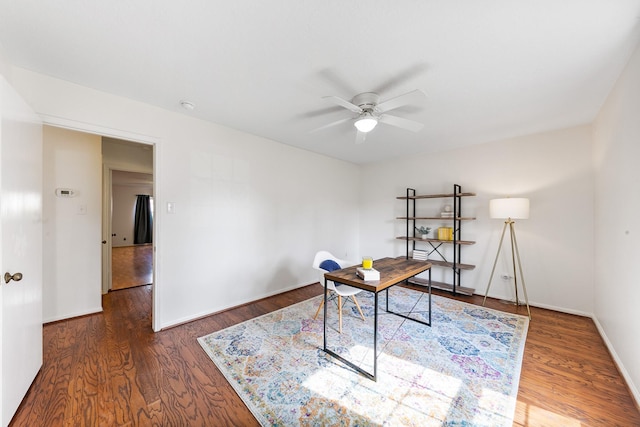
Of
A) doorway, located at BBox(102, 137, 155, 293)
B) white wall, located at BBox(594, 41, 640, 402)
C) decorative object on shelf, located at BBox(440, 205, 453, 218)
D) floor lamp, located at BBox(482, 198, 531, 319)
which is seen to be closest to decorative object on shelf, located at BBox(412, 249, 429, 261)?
decorative object on shelf, located at BBox(440, 205, 453, 218)

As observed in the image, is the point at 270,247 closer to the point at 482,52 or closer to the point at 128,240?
the point at 482,52

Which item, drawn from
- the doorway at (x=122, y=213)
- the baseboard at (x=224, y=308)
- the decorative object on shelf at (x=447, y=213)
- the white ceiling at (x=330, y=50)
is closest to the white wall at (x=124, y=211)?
the doorway at (x=122, y=213)

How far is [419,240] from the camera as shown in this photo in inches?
163

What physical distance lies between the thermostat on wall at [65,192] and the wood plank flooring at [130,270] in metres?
1.86

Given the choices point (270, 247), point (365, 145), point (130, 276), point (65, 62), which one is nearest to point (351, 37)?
point (65, 62)

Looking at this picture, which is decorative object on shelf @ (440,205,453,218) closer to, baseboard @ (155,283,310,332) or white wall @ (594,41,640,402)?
white wall @ (594,41,640,402)

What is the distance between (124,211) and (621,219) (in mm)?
11662

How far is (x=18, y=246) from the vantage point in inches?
58.4

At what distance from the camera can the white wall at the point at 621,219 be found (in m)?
1.69

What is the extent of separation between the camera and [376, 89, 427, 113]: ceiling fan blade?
5.52 ft

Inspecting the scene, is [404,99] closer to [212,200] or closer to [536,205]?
[212,200]

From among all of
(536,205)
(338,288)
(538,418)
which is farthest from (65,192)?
(536,205)

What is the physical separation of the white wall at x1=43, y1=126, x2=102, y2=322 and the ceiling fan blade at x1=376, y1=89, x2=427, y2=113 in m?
3.52

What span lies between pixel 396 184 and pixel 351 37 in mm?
3467
